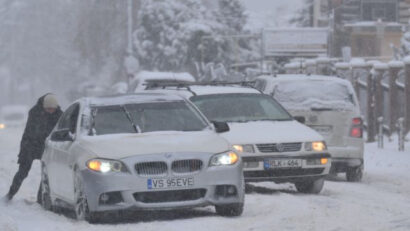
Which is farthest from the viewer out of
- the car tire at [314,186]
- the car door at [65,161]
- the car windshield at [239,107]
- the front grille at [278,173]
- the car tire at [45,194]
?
the car windshield at [239,107]

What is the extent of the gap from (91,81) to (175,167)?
85.5 metres

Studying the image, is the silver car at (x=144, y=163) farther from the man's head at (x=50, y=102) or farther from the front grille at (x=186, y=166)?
the man's head at (x=50, y=102)

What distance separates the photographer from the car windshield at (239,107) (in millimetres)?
15084

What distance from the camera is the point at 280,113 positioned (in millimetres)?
15211

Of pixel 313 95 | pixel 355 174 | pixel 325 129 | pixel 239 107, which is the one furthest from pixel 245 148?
pixel 313 95

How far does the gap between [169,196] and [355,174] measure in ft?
21.6

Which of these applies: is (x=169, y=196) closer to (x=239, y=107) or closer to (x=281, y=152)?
(x=281, y=152)

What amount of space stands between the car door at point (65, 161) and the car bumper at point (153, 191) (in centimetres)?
83

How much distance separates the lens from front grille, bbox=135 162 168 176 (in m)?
10.7

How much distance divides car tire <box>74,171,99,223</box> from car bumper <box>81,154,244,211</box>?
0.35ft

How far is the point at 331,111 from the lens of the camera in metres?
17.0

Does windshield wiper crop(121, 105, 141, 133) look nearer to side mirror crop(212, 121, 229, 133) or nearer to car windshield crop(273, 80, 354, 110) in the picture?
side mirror crop(212, 121, 229, 133)

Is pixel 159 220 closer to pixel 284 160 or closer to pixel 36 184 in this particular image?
pixel 284 160

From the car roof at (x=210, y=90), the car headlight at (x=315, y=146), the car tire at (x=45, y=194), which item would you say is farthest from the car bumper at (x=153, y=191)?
the car roof at (x=210, y=90)
